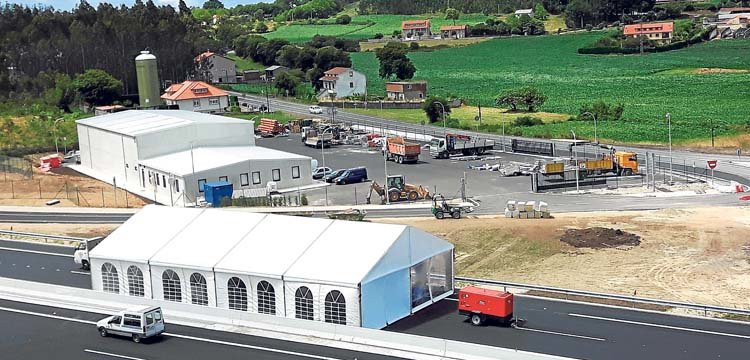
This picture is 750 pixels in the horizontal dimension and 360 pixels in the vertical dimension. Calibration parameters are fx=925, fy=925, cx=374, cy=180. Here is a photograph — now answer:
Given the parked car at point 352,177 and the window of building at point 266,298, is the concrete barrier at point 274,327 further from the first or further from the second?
the parked car at point 352,177

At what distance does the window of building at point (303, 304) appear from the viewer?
26250 millimetres

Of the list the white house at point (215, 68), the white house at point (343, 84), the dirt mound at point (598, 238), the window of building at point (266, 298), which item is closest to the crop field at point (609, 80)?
the white house at point (343, 84)

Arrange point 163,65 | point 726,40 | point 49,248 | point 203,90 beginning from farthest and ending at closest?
point 726,40 < point 163,65 < point 203,90 < point 49,248

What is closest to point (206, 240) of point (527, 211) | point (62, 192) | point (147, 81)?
point (527, 211)

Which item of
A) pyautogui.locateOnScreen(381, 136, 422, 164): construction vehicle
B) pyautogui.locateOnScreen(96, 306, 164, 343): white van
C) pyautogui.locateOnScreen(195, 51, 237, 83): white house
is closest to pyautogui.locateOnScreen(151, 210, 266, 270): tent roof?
pyautogui.locateOnScreen(96, 306, 164, 343): white van

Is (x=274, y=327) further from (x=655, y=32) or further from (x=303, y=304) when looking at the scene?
(x=655, y=32)

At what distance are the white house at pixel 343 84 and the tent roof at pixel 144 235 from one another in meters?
72.5

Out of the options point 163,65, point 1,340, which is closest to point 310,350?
point 1,340

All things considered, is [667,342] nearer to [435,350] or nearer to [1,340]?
[435,350]

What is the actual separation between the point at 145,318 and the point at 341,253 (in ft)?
19.3

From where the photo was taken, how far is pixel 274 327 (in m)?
25.0

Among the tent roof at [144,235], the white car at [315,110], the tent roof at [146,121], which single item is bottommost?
the white car at [315,110]

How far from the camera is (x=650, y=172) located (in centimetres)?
5212

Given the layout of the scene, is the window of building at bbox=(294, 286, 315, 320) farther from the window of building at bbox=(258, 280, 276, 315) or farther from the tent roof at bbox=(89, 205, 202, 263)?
the tent roof at bbox=(89, 205, 202, 263)
